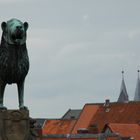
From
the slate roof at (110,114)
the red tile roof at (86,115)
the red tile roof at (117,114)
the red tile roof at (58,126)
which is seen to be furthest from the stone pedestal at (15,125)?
the red tile roof at (117,114)

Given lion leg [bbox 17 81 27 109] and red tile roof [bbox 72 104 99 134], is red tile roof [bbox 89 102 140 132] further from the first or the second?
lion leg [bbox 17 81 27 109]

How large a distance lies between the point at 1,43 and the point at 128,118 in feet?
239

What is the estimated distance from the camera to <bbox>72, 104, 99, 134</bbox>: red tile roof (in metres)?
82.4

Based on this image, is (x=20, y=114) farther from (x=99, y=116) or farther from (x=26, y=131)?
(x=99, y=116)

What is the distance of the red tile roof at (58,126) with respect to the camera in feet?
257

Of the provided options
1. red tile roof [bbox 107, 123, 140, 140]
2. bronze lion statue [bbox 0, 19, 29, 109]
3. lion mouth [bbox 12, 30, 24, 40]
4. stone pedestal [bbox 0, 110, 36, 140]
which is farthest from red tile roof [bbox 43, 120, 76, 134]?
Answer: lion mouth [bbox 12, 30, 24, 40]

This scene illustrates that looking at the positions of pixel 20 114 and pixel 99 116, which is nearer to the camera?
pixel 20 114

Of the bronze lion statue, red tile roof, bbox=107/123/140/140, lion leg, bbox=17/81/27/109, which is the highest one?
the bronze lion statue

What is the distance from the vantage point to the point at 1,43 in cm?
1470

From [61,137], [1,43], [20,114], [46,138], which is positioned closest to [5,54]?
[1,43]

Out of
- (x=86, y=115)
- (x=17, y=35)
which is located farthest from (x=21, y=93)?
(x=86, y=115)

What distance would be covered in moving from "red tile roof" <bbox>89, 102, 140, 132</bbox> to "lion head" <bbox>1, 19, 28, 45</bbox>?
7044cm

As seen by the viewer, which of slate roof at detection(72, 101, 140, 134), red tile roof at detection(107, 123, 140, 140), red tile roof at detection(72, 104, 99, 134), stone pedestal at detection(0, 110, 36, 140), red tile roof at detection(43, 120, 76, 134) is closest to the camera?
stone pedestal at detection(0, 110, 36, 140)

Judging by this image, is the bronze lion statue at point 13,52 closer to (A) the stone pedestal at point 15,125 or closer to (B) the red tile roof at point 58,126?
(A) the stone pedestal at point 15,125
